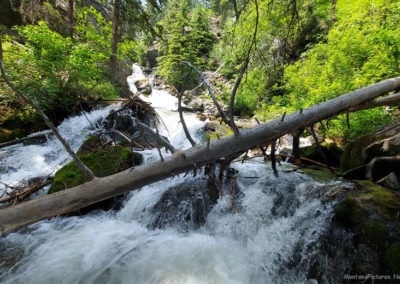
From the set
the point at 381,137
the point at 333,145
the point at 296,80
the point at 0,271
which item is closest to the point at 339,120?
the point at 333,145

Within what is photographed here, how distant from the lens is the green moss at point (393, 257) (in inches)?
89.4

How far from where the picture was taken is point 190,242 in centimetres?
375

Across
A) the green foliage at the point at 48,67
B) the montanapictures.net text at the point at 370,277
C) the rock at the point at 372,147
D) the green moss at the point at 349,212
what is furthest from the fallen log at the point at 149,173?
the green foliage at the point at 48,67

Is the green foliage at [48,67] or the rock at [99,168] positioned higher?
the green foliage at [48,67]

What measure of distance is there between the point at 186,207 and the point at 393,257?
3.14m

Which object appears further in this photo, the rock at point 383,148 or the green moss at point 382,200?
the rock at point 383,148

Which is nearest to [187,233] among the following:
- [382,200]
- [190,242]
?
[190,242]

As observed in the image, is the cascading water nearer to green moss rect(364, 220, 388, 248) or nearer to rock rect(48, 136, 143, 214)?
rock rect(48, 136, 143, 214)

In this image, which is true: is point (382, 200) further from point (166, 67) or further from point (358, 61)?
point (166, 67)

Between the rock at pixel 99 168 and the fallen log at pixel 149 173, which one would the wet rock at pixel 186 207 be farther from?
the fallen log at pixel 149 173

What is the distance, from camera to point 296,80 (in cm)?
834

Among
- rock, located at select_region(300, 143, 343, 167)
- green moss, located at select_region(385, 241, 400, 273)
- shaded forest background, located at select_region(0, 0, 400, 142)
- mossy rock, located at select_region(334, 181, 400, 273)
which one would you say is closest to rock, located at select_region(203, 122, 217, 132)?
shaded forest background, located at select_region(0, 0, 400, 142)

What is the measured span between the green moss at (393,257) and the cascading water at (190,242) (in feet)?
2.34

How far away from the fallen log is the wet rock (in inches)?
67.3
